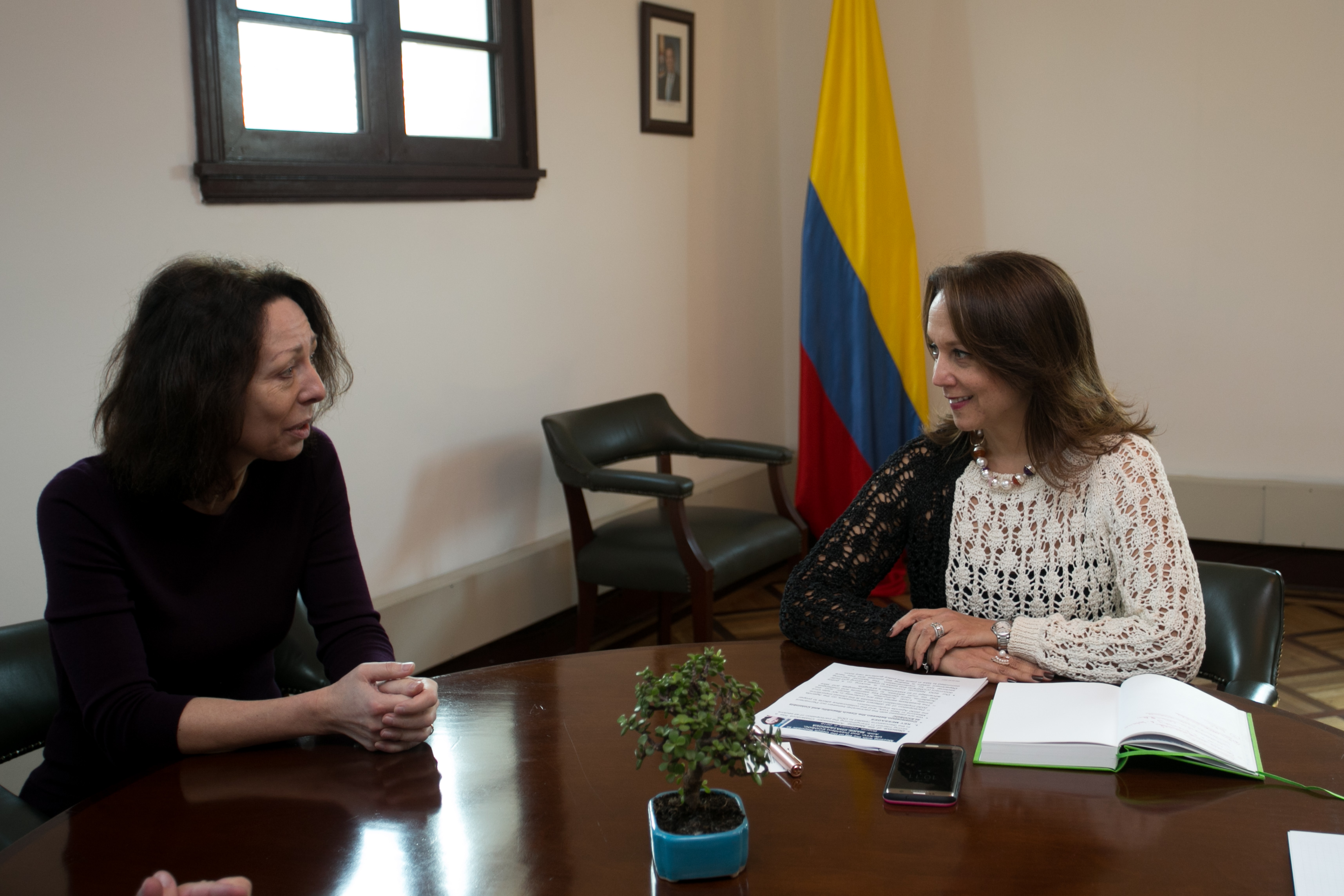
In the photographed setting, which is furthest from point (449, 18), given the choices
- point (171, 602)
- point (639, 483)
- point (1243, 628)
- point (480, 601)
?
point (1243, 628)

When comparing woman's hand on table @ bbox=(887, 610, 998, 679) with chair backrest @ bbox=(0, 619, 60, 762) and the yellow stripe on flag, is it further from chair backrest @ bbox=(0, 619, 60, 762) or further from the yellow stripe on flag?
the yellow stripe on flag

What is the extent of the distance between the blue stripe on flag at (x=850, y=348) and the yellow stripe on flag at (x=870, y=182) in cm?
3

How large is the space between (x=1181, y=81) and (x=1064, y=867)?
3902 mm

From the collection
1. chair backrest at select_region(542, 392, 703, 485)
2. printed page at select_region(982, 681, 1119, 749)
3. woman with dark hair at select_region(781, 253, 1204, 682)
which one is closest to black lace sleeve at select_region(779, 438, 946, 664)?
woman with dark hair at select_region(781, 253, 1204, 682)

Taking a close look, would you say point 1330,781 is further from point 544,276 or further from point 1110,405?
point 544,276

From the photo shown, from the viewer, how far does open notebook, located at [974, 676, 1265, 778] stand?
50.6 inches

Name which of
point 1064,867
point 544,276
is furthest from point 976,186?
point 1064,867

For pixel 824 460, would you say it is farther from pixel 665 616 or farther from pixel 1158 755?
pixel 1158 755

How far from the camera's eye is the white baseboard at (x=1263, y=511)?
4.19m

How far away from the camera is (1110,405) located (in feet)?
6.22

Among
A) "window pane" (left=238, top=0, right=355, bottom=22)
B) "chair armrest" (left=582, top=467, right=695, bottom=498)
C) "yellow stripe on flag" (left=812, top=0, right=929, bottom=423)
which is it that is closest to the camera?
"window pane" (left=238, top=0, right=355, bottom=22)

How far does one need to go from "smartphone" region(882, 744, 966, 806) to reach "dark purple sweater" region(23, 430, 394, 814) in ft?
2.95

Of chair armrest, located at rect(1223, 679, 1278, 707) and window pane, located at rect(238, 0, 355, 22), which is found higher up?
window pane, located at rect(238, 0, 355, 22)

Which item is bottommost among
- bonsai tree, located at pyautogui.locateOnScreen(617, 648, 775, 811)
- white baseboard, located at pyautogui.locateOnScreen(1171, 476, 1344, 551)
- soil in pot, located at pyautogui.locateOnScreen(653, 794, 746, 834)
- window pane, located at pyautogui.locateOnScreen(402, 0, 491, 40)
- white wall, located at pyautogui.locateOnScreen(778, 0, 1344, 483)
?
white baseboard, located at pyautogui.locateOnScreen(1171, 476, 1344, 551)
